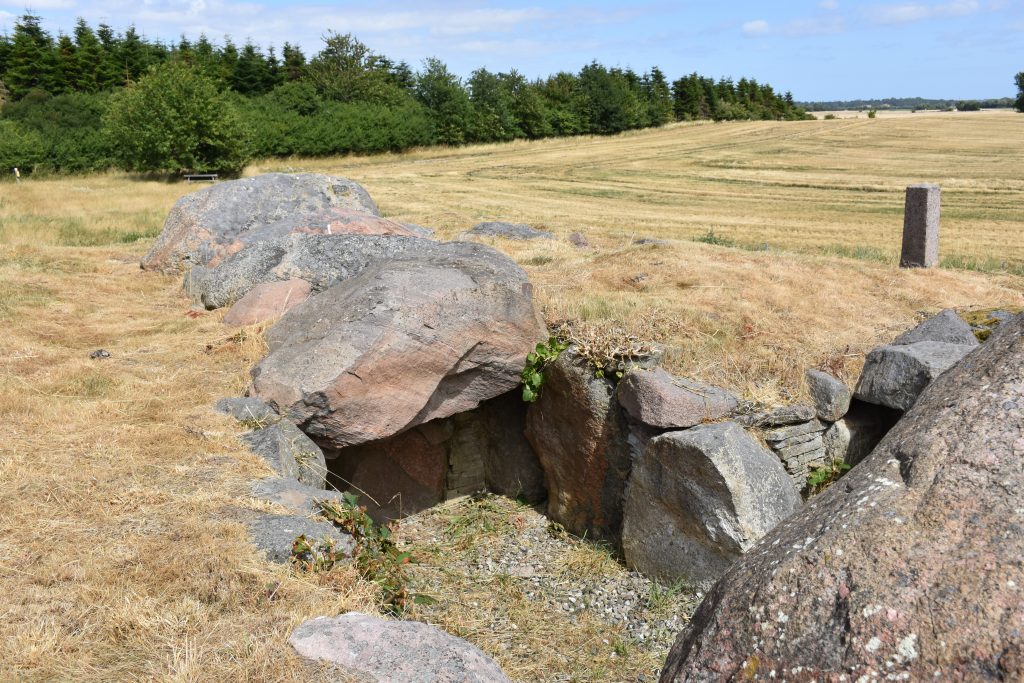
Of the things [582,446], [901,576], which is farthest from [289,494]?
[901,576]

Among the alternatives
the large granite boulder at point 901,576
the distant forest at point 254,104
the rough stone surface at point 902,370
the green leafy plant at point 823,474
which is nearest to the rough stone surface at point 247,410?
the green leafy plant at point 823,474

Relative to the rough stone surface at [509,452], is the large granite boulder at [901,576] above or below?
above

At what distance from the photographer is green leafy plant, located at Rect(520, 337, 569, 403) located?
27.1 ft

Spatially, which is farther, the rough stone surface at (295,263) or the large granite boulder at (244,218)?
the large granite boulder at (244,218)

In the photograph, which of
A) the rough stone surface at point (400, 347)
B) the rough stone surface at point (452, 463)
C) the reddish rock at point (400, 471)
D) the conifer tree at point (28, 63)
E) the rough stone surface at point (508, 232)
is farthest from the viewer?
the conifer tree at point (28, 63)

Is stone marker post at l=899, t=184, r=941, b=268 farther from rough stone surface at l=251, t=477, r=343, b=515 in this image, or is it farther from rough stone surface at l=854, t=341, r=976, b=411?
rough stone surface at l=251, t=477, r=343, b=515

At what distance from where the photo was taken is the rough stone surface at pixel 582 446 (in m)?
7.97

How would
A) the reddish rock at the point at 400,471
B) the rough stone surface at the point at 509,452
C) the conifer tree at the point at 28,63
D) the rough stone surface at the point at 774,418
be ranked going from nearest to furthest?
the rough stone surface at the point at 774,418 → the reddish rock at the point at 400,471 → the rough stone surface at the point at 509,452 → the conifer tree at the point at 28,63

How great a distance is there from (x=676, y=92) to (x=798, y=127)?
1660 cm

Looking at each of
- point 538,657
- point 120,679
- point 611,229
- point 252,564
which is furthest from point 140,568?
point 611,229

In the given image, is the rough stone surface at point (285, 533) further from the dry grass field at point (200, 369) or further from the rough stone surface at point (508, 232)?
the rough stone surface at point (508, 232)

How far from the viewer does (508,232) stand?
1415cm

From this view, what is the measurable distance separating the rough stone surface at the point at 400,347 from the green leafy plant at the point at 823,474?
278cm

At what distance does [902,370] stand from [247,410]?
5.37 meters
